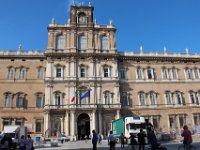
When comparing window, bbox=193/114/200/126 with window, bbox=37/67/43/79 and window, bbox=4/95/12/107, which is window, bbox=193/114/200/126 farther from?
window, bbox=4/95/12/107

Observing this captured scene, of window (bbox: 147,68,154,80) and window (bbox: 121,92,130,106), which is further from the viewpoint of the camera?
window (bbox: 147,68,154,80)

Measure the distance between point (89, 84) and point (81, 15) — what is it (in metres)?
13.1

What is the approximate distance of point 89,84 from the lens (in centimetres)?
3559

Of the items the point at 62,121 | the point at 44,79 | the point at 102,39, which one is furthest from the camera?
the point at 102,39

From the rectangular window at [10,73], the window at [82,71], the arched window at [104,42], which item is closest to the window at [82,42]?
the arched window at [104,42]

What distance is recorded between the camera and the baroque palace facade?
34312 millimetres

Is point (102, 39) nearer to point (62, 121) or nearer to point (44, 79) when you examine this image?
point (44, 79)

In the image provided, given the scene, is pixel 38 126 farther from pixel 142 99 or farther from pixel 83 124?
pixel 142 99

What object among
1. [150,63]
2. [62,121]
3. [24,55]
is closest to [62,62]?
[24,55]

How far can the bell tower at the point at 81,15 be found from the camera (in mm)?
39344

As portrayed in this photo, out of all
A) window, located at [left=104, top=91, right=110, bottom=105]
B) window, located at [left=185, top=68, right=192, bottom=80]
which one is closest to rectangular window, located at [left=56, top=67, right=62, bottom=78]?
window, located at [left=104, top=91, right=110, bottom=105]

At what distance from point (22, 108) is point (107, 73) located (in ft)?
47.4

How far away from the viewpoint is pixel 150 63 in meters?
40.2

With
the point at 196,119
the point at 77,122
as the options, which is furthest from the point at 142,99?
the point at 77,122
